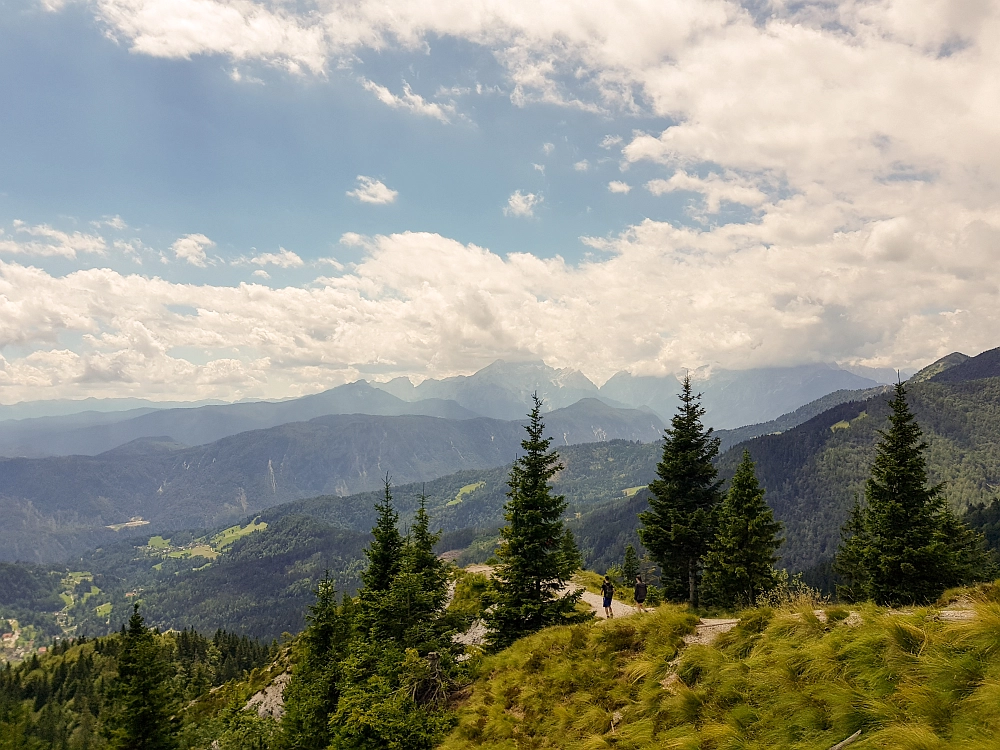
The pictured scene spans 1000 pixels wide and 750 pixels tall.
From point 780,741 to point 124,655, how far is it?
91.3 feet

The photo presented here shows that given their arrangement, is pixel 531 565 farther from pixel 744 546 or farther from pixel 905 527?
pixel 905 527

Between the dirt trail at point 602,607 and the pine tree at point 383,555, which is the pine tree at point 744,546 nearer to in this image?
the dirt trail at point 602,607

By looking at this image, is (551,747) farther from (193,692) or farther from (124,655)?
(193,692)

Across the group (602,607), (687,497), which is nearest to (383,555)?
(602,607)

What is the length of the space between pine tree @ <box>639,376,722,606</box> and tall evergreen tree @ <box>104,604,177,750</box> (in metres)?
27.4

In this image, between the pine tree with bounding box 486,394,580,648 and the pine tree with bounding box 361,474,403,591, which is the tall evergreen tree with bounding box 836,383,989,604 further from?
the pine tree with bounding box 361,474,403,591

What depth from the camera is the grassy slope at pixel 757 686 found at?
7012 millimetres

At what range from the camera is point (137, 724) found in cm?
2197

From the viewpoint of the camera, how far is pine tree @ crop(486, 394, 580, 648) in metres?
20.8

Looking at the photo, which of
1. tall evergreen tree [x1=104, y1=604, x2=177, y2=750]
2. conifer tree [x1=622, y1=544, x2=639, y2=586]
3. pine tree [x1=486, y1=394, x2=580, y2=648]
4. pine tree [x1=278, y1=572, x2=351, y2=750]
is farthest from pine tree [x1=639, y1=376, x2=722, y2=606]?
conifer tree [x1=622, y1=544, x2=639, y2=586]

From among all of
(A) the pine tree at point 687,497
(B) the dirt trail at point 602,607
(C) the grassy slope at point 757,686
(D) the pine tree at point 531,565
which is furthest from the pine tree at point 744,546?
(C) the grassy slope at point 757,686

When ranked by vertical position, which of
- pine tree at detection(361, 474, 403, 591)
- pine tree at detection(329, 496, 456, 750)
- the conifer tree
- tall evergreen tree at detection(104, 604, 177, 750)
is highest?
pine tree at detection(361, 474, 403, 591)

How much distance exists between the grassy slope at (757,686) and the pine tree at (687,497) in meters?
15.6

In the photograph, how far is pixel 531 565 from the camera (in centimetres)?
2086
